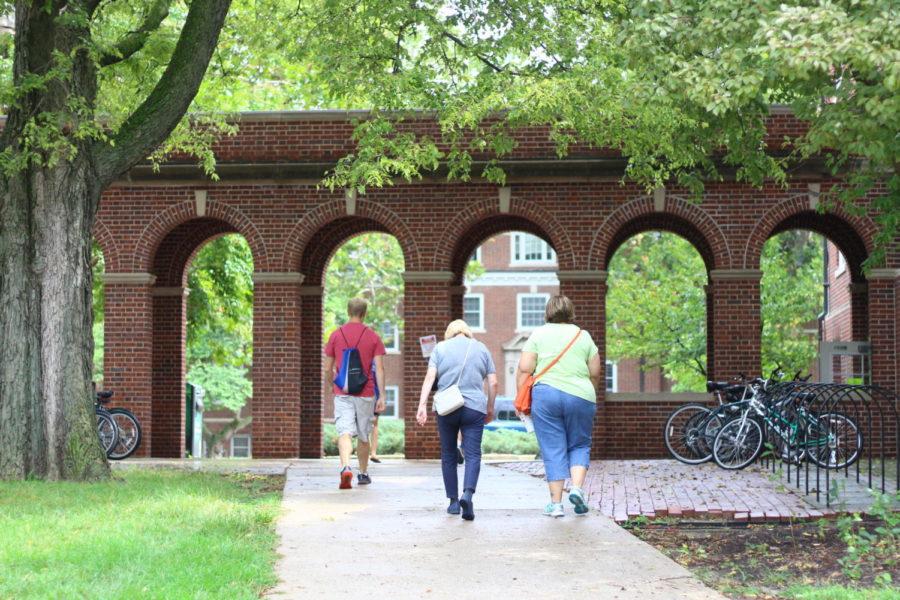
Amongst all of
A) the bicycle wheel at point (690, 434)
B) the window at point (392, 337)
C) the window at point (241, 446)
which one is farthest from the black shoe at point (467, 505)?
the window at point (241, 446)

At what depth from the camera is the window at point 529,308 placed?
170 feet

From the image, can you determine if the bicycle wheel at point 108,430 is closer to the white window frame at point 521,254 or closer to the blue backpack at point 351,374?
the blue backpack at point 351,374

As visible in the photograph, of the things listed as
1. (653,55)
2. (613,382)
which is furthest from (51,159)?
(613,382)

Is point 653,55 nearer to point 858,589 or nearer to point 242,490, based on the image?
point 858,589

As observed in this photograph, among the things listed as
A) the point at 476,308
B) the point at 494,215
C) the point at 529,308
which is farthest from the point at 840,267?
the point at 476,308

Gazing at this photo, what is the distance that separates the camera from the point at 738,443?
646 inches

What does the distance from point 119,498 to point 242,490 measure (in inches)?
79.6

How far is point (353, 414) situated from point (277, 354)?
838 cm

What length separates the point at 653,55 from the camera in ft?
35.6

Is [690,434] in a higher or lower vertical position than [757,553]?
higher

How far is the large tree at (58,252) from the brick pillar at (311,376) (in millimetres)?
9581

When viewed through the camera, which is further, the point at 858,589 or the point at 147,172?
the point at 147,172

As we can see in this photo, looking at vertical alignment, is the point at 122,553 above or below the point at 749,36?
below

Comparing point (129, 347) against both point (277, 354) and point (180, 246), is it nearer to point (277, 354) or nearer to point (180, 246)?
point (277, 354)
